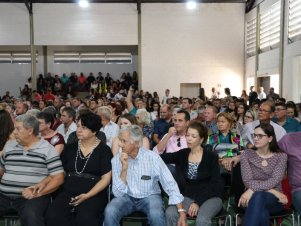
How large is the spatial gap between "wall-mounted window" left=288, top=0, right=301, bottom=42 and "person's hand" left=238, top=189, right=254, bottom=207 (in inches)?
364

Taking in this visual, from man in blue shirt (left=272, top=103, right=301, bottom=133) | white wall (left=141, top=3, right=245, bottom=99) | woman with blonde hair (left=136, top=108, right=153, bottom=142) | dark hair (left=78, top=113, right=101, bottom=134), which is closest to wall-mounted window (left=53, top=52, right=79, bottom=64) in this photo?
white wall (left=141, top=3, right=245, bottom=99)

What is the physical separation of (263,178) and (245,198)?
0.92ft

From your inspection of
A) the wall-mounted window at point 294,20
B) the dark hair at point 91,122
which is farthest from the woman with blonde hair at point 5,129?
the wall-mounted window at point 294,20

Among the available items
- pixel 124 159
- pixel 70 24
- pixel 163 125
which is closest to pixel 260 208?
pixel 124 159

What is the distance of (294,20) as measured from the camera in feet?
39.0

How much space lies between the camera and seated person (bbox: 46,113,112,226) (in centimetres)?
322

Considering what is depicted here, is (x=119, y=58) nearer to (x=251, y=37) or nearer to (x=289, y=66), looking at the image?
(x=251, y=37)

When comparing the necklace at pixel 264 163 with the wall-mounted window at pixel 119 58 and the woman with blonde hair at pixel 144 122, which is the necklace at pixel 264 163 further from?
the wall-mounted window at pixel 119 58

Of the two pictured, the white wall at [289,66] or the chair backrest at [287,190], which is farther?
the white wall at [289,66]

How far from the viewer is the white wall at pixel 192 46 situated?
16.9 m

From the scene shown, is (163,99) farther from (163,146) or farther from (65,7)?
(163,146)

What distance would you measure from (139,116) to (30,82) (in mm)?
14242

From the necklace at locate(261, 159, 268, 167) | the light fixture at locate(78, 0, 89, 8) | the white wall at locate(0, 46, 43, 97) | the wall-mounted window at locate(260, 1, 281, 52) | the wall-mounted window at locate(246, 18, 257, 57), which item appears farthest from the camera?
the white wall at locate(0, 46, 43, 97)

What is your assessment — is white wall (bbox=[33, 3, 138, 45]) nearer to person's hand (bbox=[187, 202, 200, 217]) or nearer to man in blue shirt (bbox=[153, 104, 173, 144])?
man in blue shirt (bbox=[153, 104, 173, 144])
